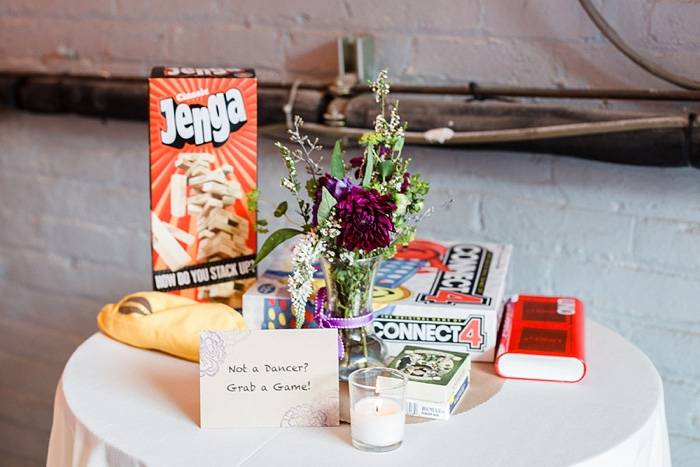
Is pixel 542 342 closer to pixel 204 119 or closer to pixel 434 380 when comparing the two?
pixel 434 380

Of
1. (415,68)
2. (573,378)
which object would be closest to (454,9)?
(415,68)

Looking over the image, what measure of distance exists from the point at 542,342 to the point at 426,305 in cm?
16

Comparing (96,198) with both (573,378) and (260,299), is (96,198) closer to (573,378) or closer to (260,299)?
(260,299)

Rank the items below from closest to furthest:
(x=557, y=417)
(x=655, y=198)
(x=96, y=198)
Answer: (x=557, y=417) < (x=655, y=198) < (x=96, y=198)

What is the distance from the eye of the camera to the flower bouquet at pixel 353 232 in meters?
0.90

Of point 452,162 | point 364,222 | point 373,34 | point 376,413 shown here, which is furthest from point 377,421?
point 373,34

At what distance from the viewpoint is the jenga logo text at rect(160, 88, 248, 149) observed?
1140 mm

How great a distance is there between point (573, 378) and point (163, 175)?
0.64 m

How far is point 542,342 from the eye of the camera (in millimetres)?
1062

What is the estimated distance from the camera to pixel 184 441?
88 centimetres

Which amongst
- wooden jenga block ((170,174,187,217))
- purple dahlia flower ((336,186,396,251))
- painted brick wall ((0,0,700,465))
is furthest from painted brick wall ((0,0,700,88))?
purple dahlia flower ((336,186,396,251))

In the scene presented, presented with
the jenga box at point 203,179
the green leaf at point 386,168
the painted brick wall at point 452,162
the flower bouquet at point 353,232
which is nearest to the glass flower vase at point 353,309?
the flower bouquet at point 353,232

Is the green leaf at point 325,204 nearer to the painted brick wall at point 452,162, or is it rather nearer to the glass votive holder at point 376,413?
the glass votive holder at point 376,413

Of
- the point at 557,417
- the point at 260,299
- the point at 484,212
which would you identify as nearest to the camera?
the point at 557,417
